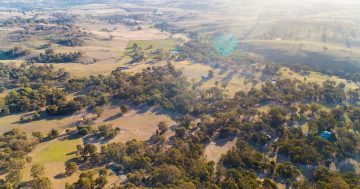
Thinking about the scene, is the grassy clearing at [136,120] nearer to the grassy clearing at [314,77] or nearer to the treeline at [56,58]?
the grassy clearing at [314,77]

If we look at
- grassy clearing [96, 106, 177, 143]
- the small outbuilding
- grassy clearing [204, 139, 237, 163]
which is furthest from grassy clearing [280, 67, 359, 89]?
grassy clearing [204, 139, 237, 163]

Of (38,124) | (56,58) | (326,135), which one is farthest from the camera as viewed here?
(56,58)

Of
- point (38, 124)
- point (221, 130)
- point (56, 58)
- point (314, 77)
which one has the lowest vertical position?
point (38, 124)

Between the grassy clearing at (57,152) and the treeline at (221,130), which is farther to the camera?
the grassy clearing at (57,152)

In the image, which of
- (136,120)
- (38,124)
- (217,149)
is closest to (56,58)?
(38,124)

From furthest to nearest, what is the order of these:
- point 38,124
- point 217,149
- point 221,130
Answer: point 38,124, point 221,130, point 217,149

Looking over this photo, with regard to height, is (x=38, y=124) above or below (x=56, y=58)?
below

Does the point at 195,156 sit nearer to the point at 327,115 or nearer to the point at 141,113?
the point at 141,113

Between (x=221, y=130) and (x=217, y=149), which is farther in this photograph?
(x=221, y=130)

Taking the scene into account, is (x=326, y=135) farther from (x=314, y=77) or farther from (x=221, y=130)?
(x=314, y=77)

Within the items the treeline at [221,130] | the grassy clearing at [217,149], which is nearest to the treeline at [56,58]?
the treeline at [221,130]

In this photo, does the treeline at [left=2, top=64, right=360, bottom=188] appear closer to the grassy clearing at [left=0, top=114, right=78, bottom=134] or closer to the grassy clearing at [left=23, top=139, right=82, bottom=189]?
the grassy clearing at [left=23, top=139, right=82, bottom=189]
